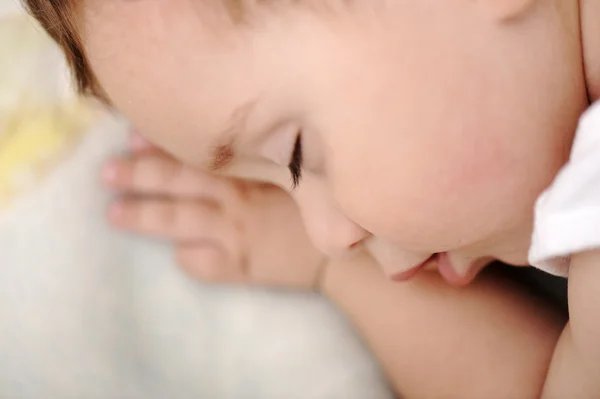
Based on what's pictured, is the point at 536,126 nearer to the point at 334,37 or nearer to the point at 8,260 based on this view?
the point at 334,37

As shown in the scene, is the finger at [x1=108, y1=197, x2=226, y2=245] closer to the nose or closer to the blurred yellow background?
the blurred yellow background

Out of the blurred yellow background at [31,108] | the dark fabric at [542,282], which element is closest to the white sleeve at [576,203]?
the dark fabric at [542,282]

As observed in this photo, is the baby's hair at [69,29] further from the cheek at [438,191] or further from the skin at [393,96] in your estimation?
the cheek at [438,191]

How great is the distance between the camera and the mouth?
79 cm

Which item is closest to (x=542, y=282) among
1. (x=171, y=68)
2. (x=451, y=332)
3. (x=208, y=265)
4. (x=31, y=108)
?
(x=451, y=332)

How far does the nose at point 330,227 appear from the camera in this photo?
72 cm

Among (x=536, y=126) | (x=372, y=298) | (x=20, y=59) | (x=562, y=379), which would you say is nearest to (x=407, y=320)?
(x=372, y=298)

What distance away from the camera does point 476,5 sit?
59 centimetres

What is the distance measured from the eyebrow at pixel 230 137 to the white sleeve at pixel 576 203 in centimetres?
26

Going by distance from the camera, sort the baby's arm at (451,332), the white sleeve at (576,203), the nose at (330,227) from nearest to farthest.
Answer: the white sleeve at (576,203) < the nose at (330,227) < the baby's arm at (451,332)

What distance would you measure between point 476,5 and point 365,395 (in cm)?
47

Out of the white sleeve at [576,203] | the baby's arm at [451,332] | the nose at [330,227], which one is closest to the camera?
the white sleeve at [576,203]

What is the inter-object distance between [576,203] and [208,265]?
18.5 inches

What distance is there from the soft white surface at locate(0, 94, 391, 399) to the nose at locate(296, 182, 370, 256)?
19 centimetres
